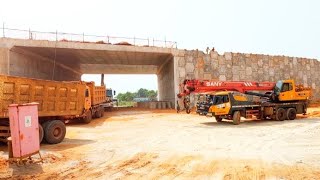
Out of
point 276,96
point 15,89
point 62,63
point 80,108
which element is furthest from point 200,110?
point 62,63

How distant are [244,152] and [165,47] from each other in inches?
773

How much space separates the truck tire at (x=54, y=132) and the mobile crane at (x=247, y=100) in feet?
24.8

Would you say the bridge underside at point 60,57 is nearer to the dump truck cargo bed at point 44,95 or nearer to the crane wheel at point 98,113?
the crane wheel at point 98,113

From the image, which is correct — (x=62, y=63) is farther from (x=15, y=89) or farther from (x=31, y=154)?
(x=31, y=154)

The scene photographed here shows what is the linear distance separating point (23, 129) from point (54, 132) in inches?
159

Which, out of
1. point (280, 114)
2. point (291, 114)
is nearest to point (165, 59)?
point (280, 114)

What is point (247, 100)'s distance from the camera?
1778 centimetres

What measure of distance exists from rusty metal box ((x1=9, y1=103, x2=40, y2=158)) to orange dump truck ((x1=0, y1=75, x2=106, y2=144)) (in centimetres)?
239

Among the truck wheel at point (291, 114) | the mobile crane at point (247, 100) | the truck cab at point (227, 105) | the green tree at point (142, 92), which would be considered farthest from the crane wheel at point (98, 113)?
the green tree at point (142, 92)

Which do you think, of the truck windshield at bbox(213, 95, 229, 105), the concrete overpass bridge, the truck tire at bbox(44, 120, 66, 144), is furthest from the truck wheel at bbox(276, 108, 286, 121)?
the truck tire at bbox(44, 120, 66, 144)

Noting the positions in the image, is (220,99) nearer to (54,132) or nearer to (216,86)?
(216,86)

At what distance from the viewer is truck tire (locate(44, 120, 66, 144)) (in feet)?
37.3

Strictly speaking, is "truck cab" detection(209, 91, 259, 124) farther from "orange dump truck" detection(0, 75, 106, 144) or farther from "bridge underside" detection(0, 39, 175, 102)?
"bridge underside" detection(0, 39, 175, 102)

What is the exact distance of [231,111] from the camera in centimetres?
1708
